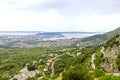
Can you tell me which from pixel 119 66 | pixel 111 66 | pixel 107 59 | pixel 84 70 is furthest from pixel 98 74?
pixel 107 59

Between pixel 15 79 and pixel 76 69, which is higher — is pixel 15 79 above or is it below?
below

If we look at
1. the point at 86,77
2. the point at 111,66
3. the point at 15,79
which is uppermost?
the point at 86,77

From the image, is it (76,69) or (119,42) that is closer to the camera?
(76,69)

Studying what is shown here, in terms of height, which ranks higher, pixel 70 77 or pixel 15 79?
pixel 70 77

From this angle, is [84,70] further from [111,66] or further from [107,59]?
[107,59]

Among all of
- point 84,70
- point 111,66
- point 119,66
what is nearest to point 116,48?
point 111,66

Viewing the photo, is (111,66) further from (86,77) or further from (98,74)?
(86,77)

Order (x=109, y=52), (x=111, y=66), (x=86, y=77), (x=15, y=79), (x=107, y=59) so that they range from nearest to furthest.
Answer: (x=86, y=77)
(x=111, y=66)
(x=107, y=59)
(x=109, y=52)
(x=15, y=79)

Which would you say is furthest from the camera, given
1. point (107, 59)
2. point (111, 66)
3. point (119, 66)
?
point (107, 59)

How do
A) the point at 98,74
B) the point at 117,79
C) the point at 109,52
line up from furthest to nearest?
the point at 109,52
the point at 98,74
the point at 117,79
